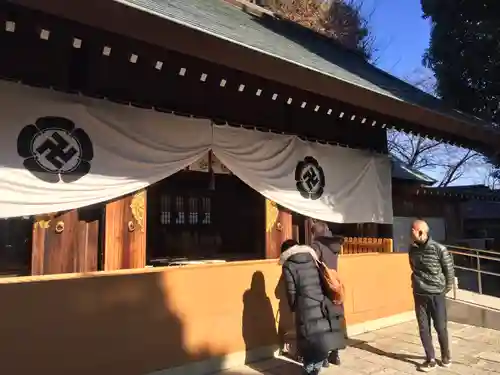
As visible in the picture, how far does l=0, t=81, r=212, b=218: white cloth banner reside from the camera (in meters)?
4.03

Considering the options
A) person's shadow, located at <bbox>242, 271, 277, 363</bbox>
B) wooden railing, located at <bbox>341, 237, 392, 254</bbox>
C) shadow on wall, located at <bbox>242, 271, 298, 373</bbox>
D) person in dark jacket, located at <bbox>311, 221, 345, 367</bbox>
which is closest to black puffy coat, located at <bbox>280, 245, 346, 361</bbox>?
person in dark jacket, located at <bbox>311, 221, 345, 367</bbox>

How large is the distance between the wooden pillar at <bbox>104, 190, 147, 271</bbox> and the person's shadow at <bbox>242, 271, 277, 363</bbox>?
1369mm

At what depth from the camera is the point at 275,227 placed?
247 inches

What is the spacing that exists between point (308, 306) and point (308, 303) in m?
0.03

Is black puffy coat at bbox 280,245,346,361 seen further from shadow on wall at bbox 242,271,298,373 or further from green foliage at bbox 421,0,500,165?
green foliage at bbox 421,0,500,165

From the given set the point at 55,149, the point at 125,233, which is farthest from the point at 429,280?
the point at 55,149

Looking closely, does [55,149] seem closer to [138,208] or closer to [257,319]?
[138,208]

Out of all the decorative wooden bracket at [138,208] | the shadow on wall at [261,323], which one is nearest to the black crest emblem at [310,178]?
the shadow on wall at [261,323]

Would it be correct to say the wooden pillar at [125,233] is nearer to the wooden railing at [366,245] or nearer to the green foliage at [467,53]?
the wooden railing at [366,245]

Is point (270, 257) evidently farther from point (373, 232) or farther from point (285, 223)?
point (373, 232)

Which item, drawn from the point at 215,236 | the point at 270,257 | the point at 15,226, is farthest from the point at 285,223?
the point at 15,226

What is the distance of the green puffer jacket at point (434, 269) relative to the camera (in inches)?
185

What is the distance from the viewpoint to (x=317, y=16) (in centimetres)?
1728

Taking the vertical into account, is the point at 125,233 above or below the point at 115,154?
below
